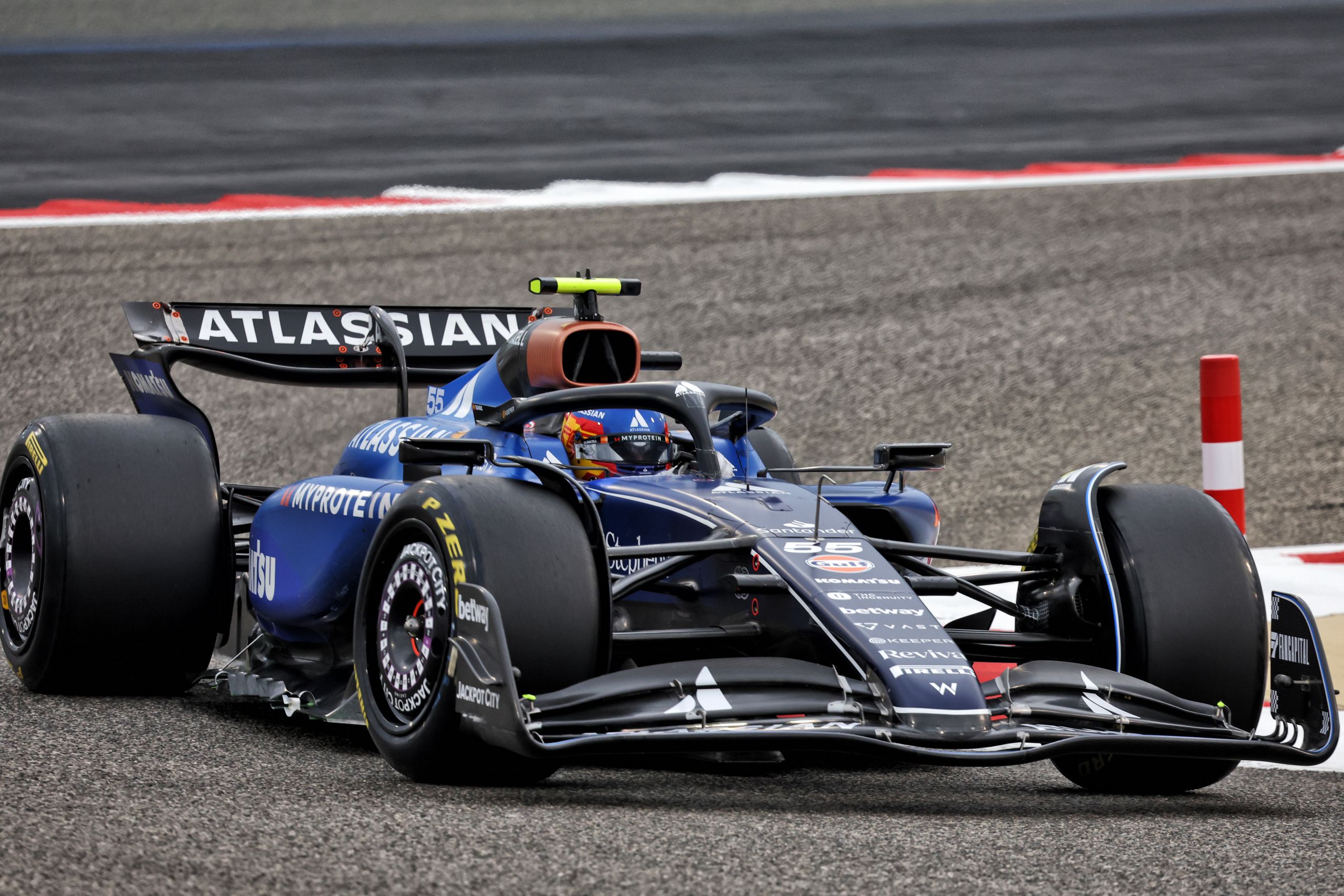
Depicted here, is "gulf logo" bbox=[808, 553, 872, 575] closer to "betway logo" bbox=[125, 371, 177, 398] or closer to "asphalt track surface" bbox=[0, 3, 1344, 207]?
"betway logo" bbox=[125, 371, 177, 398]

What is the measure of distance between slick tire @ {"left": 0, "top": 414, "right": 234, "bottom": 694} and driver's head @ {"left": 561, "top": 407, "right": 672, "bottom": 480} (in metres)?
1.39

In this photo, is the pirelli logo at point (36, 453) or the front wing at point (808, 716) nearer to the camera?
the front wing at point (808, 716)

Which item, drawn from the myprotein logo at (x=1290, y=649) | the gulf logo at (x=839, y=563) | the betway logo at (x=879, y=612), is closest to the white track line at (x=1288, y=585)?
the myprotein logo at (x=1290, y=649)

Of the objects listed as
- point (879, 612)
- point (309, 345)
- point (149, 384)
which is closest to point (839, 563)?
point (879, 612)

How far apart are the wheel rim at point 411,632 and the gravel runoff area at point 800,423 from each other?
0.22 m

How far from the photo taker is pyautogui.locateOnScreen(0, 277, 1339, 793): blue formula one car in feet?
14.8

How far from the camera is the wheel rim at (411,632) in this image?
187 inches

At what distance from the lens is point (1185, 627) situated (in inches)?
203

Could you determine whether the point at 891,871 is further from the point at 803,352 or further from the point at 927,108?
the point at 927,108

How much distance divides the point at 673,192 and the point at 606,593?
11.5m

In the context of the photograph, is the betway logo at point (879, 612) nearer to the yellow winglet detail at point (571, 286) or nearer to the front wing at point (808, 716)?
the front wing at point (808, 716)

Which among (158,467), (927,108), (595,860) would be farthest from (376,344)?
(927,108)

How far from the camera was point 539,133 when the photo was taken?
17.7m

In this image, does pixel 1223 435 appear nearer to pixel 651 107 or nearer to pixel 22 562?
pixel 22 562
